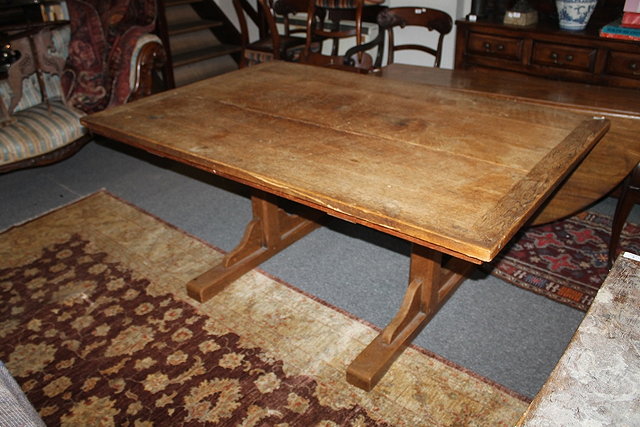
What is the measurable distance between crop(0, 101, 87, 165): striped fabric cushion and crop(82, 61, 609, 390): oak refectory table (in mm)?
1066

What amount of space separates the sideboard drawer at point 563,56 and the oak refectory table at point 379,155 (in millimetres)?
1244

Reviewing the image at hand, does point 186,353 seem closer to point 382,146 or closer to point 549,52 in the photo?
point 382,146

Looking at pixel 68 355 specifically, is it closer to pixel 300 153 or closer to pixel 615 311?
pixel 300 153

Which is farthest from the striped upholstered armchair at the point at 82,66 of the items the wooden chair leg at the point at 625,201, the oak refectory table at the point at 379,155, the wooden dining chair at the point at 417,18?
the wooden chair leg at the point at 625,201

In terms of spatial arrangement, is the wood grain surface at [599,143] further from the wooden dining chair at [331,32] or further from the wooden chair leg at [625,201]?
the wooden dining chair at [331,32]

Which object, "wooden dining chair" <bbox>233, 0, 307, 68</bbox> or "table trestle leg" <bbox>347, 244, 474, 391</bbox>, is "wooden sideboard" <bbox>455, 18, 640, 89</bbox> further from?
"table trestle leg" <bbox>347, 244, 474, 391</bbox>

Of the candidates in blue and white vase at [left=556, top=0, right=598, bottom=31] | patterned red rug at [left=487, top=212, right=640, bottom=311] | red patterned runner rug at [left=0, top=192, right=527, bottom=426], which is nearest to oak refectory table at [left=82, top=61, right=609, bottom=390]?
red patterned runner rug at [left=0, top=192, right=527, bottom=426]

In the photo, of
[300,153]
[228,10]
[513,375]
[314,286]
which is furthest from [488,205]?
[228,10]

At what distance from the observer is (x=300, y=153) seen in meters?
1.47

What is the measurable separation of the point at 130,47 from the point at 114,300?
1536 millimetres

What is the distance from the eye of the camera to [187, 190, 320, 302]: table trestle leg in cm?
201

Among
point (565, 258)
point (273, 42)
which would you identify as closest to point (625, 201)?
point (565, 258)

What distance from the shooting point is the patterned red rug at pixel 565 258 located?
2.00 metres

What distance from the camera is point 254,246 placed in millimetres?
2188
